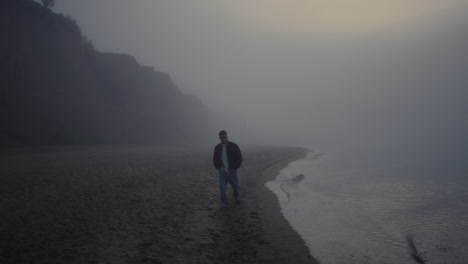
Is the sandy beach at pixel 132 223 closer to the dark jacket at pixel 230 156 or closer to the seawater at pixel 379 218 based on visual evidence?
the seawater at pixel 379 218

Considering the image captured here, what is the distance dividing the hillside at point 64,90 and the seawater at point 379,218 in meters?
23.1

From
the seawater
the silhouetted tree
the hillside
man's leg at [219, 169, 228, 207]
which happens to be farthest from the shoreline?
the silhouetted tree

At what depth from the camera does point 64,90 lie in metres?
33.9

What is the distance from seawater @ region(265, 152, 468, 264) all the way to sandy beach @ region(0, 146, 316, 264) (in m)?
0.80

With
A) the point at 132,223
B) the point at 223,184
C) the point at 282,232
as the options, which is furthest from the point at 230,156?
the point at 132,223

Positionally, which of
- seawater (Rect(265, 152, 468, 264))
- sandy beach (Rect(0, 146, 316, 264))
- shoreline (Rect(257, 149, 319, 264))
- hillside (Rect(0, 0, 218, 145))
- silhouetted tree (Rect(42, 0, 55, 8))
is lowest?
seawater (Rect(265, 152, 468, 264))

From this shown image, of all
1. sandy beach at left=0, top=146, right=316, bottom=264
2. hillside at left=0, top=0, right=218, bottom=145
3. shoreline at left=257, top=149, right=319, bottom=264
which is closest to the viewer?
sandy beach at left=0, top=146, right=316, bottom=264

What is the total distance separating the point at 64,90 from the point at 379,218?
1359 inches

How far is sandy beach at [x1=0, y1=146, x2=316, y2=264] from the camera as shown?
559 cm

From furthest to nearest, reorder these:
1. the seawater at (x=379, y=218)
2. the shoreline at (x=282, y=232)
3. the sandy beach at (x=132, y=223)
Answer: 1. the seawater at (x=379, y=218)
2. the shoreline at (x=282, y=232)
3. the sandy beach at (x=132, y=223)

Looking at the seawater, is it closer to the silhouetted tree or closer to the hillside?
the hillside

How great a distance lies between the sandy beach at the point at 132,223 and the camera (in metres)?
5.59

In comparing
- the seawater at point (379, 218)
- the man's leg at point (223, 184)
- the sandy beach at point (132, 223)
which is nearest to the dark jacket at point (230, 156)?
the man's leg at point (223, 184)

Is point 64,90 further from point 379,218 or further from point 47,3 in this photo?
point 379,218
